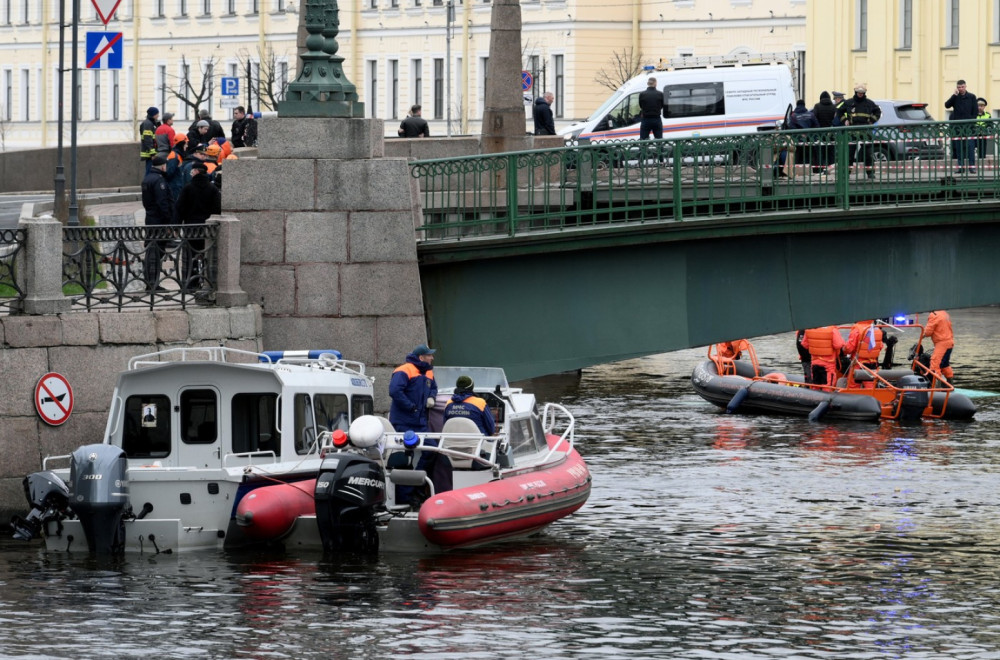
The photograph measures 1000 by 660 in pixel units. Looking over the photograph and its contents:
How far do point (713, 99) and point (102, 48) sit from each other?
2189cm

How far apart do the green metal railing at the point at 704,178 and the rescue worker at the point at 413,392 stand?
125 inches

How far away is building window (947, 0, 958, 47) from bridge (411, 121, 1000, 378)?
3350 cm

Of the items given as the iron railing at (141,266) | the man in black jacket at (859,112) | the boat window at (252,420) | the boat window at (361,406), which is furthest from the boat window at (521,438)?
the man in black jacket at (859,112)

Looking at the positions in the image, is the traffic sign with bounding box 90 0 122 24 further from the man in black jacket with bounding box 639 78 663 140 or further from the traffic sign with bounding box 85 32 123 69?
the man in black jacket with bounding box 639 78 663 140

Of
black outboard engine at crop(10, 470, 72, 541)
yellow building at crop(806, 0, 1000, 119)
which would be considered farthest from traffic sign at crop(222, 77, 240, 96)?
black outboard engine at crop(10, 470, 72, 541)

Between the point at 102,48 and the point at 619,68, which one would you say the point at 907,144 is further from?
the point at 619,68

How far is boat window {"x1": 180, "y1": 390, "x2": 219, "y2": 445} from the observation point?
21.7m

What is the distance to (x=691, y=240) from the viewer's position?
26922mm

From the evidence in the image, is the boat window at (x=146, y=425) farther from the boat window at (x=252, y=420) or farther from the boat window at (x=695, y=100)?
the boat window at (x=695, y=100)

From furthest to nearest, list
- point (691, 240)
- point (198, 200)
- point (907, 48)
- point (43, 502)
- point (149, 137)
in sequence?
point (907, 48) < point (149, 137) < point (691, 240) < point (198, 200) < point (43, 502)

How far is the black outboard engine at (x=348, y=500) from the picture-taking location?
67.1 feet

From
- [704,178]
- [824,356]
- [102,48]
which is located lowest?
[824,356]

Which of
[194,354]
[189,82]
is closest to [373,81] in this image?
[189,82]

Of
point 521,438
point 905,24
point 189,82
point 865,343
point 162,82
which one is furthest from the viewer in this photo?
point 162,82
